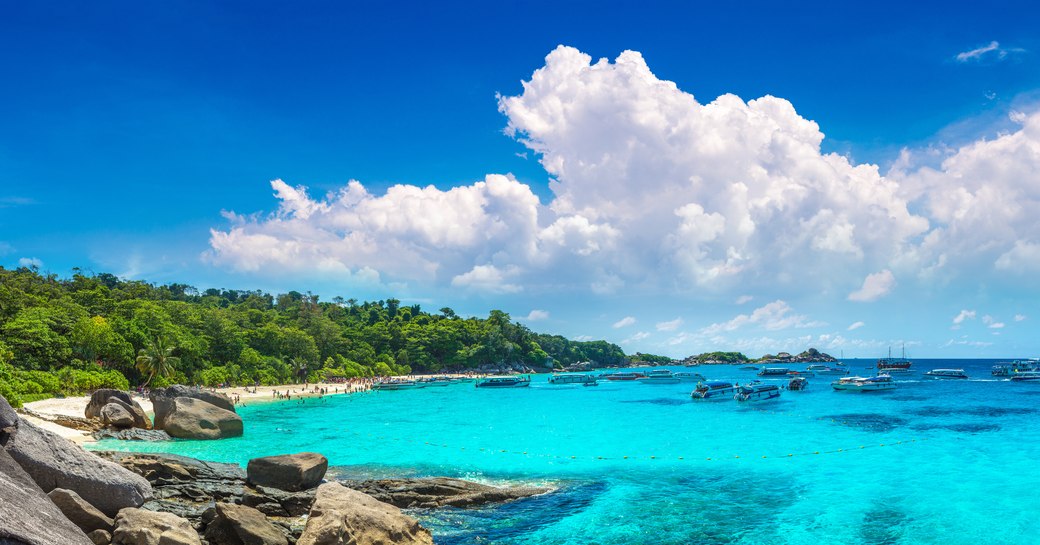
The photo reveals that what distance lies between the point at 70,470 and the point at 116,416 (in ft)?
94.2

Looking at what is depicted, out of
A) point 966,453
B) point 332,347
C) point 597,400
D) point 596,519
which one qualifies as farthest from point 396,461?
point 332,347

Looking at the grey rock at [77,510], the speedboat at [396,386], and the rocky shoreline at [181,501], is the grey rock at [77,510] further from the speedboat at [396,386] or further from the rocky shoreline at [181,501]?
the speedboat at [396,386]

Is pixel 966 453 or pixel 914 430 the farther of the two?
pixel 914 430

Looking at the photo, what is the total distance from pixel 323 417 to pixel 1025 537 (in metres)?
53.8

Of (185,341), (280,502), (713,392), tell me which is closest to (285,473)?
(280,502)

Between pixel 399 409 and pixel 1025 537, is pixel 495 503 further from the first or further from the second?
pixel 399 409

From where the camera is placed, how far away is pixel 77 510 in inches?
552

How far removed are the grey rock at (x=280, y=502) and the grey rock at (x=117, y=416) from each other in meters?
24.5

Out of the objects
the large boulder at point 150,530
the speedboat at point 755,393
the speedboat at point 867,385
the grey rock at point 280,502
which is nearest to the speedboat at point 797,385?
the speedboat at point 867,385

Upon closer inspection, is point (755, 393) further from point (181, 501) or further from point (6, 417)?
point (6, 417)

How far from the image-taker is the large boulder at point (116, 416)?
129ft

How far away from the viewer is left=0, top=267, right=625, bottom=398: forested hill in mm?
58688

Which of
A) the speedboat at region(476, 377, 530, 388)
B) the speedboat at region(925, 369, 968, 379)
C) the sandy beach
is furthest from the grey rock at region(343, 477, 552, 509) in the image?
the speedboat at region(925, 369, 968, 379)

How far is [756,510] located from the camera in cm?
2344
